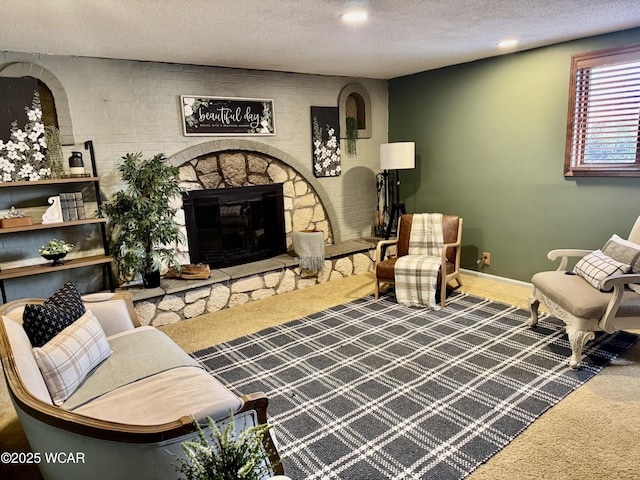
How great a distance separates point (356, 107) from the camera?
5.37 m

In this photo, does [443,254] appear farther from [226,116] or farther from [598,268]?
[226,116]

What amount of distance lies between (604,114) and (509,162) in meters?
0.90

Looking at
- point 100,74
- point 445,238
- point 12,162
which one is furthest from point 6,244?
point 445,238

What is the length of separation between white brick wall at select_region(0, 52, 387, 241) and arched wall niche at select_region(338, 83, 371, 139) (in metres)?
0.08

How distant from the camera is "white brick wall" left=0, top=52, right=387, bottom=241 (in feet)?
11.4

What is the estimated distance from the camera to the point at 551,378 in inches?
104

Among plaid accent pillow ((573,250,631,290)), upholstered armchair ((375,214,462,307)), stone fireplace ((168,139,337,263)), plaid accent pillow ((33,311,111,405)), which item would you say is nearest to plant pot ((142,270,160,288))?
stone fireplace ((168,139,337,263))

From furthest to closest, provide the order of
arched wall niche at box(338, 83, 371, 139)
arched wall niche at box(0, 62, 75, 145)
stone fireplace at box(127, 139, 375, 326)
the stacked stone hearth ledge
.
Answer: arched wall niche at box(338, 83, 371, 139), stone fireplace at box(127, 139, 375, 326), the stacked stone hearth ledge, arched wall niche at box(0, 62, 75, 145)

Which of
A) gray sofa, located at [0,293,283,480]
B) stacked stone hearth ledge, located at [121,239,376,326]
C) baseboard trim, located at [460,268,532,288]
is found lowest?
baseboard trim, located at [460,268,532,288]

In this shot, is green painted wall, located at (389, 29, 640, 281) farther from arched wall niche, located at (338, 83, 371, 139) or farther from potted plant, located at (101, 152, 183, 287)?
potted plant, located at (101, 152, 183, 287)

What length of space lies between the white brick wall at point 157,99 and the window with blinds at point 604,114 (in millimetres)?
2395

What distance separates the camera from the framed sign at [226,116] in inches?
158

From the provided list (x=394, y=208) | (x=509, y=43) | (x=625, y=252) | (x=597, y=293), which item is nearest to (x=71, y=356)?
(x=597, y=293)

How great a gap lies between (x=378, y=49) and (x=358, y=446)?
3140mm
